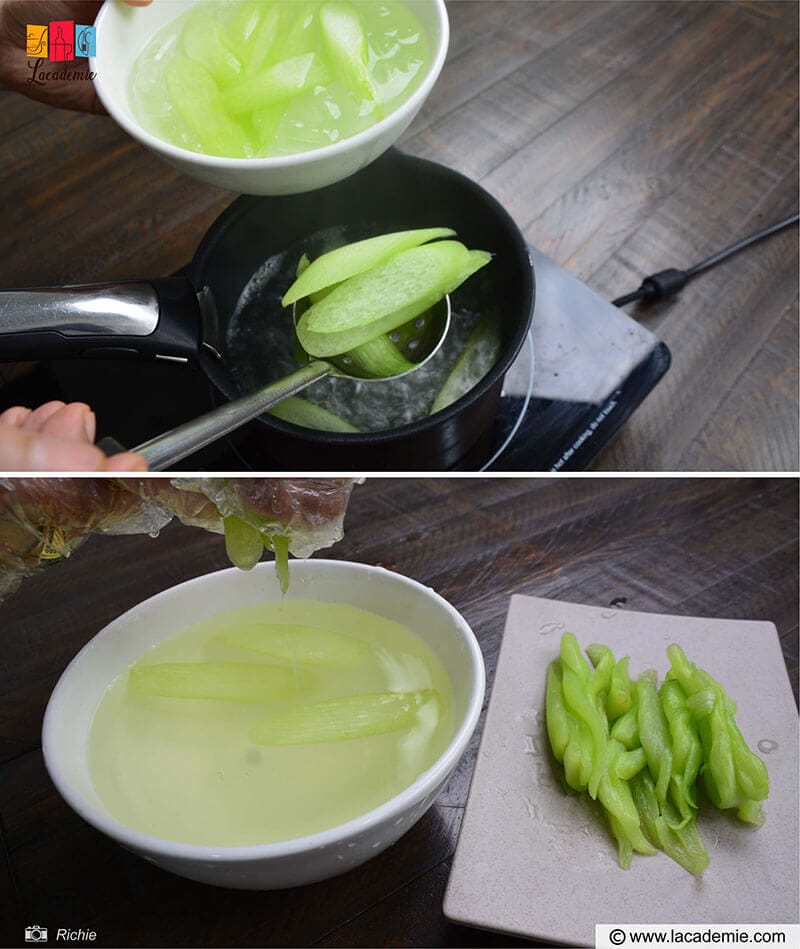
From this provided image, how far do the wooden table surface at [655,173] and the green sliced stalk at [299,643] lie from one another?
0.17m

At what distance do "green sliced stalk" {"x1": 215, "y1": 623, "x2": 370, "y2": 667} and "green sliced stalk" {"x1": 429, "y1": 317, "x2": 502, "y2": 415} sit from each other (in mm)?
103

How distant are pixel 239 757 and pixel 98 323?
6.7 inches

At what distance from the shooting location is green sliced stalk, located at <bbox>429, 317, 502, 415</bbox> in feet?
1.31

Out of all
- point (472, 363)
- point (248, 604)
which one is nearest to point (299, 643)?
point (248, 604)

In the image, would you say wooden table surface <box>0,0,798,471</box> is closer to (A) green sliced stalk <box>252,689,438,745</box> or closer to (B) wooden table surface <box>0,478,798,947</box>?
(B) wooden table surface <box>0,478,798,947</box>

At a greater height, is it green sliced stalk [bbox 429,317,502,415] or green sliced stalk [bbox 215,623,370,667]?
green sliced stalk [bbox 429,317,502,415]

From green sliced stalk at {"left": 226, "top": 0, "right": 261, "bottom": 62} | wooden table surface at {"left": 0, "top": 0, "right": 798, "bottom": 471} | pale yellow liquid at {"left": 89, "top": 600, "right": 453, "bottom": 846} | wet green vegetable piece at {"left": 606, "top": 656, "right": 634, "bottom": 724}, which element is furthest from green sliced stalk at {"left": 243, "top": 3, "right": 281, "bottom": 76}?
wet green vegetable piece at {"left": 606, "top": 656, "right": 634, "bottom": 724}

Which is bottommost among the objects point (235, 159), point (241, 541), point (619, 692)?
point (619, 692)

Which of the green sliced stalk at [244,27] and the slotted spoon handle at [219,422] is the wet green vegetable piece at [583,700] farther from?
the green sliced stalk at [244,27]

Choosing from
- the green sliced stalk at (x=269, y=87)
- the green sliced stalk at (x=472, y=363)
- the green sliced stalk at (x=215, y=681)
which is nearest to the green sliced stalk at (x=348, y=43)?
the green sliced stalk at (x=269, y=87)

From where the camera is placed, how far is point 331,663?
376 millimetres

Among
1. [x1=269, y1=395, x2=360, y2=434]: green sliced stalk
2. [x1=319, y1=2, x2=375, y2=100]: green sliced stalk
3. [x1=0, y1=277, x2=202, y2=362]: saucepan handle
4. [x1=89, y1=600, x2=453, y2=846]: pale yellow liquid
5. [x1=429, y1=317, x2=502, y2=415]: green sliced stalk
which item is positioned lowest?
[x1=89, y1=600, x2=453, y2=846]: pale yellow liquid

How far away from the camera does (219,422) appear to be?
345 mm

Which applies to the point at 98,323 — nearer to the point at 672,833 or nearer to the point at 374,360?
the point at 374,360
